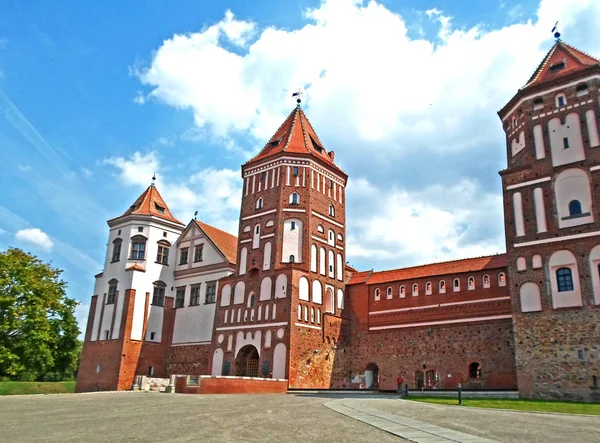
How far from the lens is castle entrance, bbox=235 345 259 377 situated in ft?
122

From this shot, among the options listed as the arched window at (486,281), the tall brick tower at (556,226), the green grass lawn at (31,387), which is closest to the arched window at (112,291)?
the green grass lawn at (31,387)

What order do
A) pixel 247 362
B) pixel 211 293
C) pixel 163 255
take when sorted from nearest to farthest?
1. pixel 247 362
2. pixel 211 293
3. pixel 163 255

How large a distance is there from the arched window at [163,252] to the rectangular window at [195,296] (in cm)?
375

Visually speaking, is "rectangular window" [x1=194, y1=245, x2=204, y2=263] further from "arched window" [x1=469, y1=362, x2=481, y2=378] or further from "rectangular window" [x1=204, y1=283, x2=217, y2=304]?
"arched window" [x1=469, y1=362, x2=481, y2=378]

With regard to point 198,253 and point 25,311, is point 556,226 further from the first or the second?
point 25,311

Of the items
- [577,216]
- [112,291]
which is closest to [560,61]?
[577,216]

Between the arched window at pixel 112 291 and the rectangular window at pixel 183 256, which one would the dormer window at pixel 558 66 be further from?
the arched window at pixel 112 291

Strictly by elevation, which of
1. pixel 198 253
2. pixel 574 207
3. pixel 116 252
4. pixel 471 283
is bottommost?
pixel 471 283

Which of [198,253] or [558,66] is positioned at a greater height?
[558,66]

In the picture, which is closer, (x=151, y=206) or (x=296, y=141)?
(x=296, y=141)

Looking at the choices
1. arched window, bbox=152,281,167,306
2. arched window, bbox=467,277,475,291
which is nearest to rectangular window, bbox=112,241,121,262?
arched window, bbox=152,281,167,306

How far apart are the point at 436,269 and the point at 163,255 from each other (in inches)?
915

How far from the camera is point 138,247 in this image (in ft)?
144

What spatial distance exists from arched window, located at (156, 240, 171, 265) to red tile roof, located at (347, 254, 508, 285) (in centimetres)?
1629
